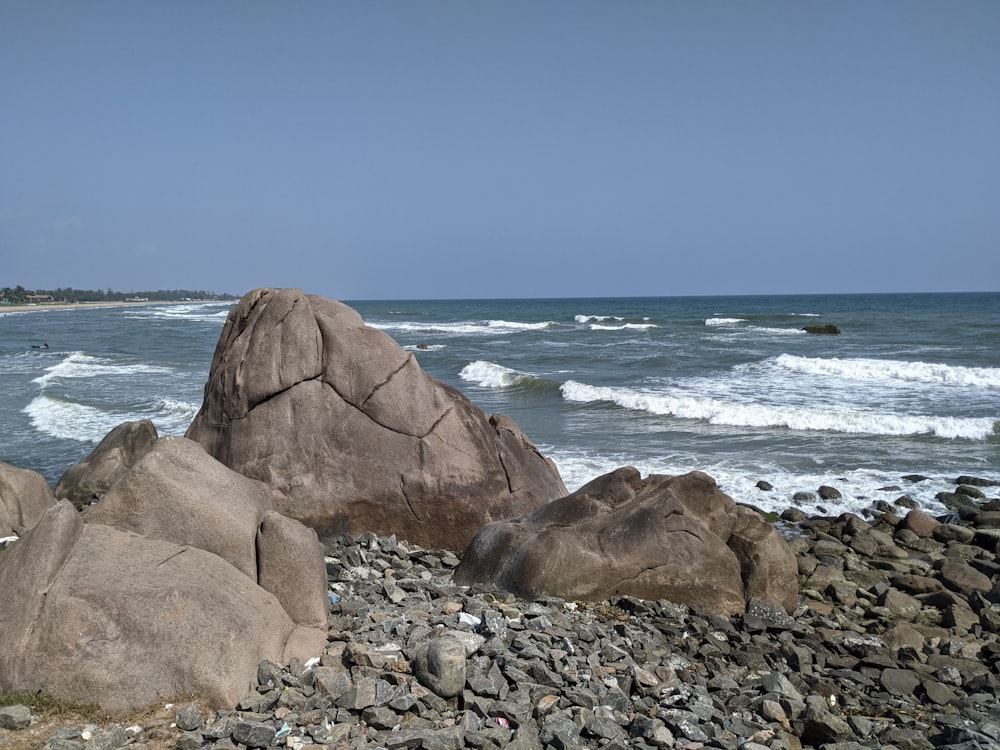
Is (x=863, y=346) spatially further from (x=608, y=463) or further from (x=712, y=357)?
(x=608, y=463)

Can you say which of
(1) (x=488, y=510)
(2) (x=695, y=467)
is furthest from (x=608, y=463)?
(1) (x=488, y=510)

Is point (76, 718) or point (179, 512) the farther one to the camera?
→ point (179, 512)

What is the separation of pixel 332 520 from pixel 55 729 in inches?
191

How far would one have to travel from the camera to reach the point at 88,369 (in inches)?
1296

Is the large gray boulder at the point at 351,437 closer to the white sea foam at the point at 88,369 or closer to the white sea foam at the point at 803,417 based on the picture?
the white sea foam at the point at 803,417

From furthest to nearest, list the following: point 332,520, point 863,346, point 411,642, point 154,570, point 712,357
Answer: point 863,346, point 712,357, point 332,520, point 411,642, point 154,570

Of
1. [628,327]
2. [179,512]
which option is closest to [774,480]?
[179,512]

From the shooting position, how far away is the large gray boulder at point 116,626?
5.48 metres

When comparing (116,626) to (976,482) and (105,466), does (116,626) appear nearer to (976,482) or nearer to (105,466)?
(105,466)

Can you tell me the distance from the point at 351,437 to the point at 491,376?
20530mm

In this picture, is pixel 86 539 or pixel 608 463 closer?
pixel 86 539

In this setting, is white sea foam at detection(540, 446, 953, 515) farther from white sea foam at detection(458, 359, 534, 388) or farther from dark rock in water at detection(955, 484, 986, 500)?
white sea foam at detection(458, 359, 534, 388)

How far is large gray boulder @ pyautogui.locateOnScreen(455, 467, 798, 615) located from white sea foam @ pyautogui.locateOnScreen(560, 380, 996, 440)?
11.7 meters

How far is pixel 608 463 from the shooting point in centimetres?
1585
